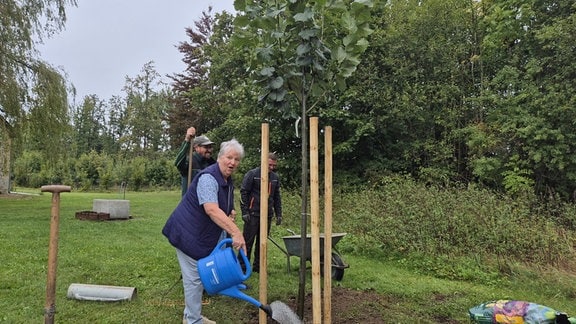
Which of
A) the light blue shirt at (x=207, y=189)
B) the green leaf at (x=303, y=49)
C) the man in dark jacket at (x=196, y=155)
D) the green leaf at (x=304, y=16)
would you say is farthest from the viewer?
the man in dark jacket at (x=196, y=155)

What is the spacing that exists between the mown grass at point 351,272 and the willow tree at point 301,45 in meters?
1.53

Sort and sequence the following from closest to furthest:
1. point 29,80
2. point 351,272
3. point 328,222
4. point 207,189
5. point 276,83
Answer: point 207,189 < point 328,222 < point 276,83 < point 351,272 < point 29,80

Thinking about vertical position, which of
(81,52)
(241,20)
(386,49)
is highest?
(81,52)

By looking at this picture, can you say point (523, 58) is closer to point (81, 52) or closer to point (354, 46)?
point (354, 46)

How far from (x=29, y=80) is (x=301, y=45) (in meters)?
11.3

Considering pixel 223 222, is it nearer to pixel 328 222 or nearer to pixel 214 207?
pixel 214 207

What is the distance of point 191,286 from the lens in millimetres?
2740

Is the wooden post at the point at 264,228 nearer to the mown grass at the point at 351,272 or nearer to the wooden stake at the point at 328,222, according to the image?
the wooden stake at the point at 328,222

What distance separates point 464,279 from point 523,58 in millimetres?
A: 9769

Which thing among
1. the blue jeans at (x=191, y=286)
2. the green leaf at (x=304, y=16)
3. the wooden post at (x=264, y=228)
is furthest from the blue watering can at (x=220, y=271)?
the green leaf at (x=304, y=16)

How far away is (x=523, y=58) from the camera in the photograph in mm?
12188

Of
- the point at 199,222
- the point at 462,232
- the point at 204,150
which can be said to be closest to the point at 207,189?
the point at 199,222

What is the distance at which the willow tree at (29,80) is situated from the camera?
10.4 metres

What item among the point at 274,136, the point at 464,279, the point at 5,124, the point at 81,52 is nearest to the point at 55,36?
the point at 5,124
